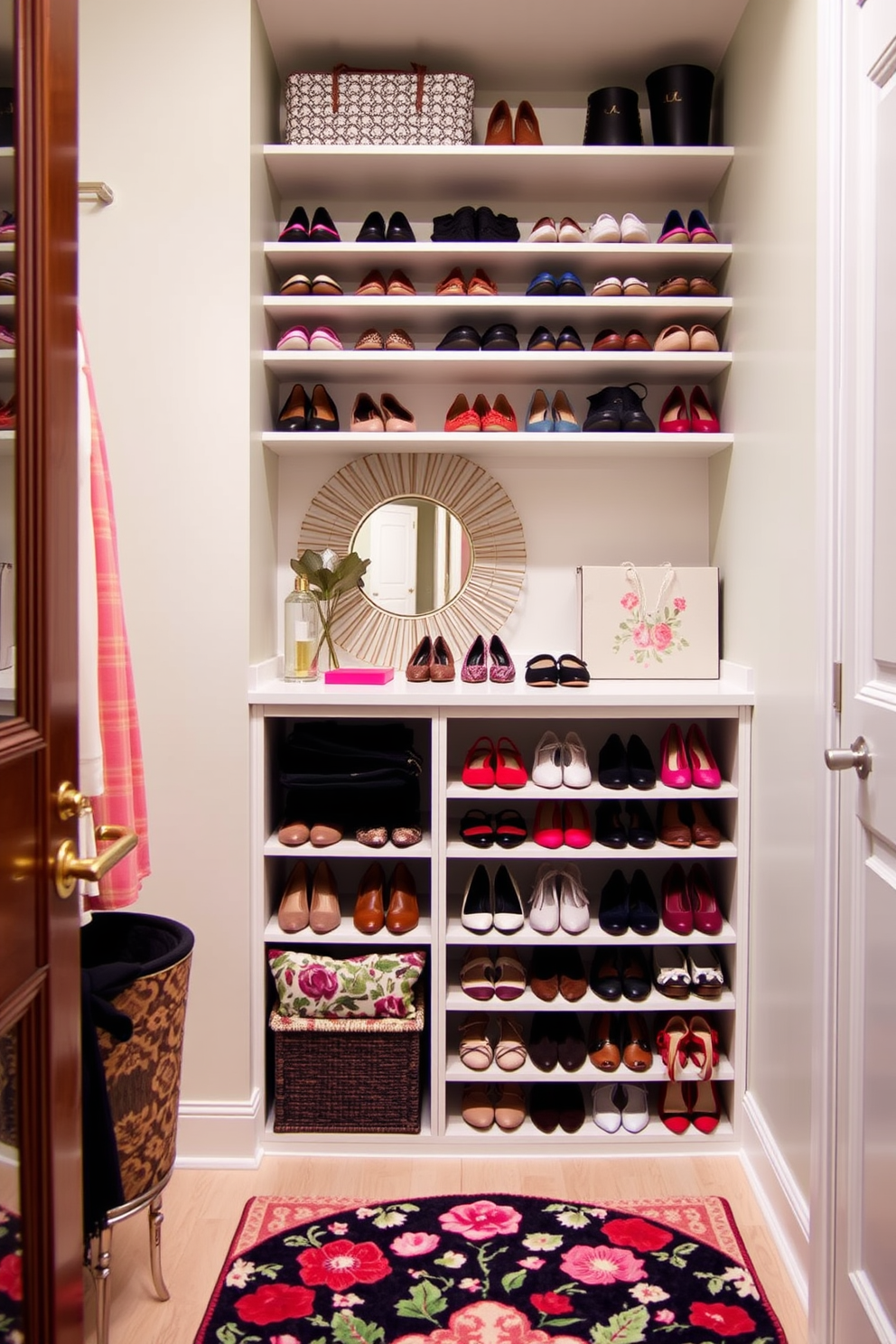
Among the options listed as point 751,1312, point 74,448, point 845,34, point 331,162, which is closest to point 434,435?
point 331,162

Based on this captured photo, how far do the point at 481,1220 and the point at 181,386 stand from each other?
1873 mm

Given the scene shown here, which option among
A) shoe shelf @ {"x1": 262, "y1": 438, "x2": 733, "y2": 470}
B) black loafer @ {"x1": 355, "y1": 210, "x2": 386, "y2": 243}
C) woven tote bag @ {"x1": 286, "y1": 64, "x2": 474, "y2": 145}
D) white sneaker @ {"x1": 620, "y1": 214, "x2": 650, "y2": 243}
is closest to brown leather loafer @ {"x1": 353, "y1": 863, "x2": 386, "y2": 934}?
shoe shelf @ {"x1": 262, "y1": 438, "x2": 733, "y2": 470}

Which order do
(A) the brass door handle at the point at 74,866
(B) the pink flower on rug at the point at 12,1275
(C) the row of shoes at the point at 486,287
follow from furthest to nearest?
1. (C) the row of shoes at the point at 486,287
2. (A) the brass door handle at the point at 74,866
3. (B) the pink flower on rug at the point at 12,1275

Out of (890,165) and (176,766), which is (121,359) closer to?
(176,766)

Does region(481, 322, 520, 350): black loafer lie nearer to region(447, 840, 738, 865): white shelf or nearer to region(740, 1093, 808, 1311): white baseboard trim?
region(447, 840, 738, 865): white shelf

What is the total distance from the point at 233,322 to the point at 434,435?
1.76ft

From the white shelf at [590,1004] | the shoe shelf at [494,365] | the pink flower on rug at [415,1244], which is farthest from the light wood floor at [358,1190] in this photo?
the shoe shelf at [494,365]

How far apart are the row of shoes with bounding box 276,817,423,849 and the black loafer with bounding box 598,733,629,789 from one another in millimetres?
461

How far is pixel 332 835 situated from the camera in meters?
2.40

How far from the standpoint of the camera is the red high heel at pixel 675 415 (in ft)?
8.52

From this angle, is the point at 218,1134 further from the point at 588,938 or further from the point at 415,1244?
the point at 588,938

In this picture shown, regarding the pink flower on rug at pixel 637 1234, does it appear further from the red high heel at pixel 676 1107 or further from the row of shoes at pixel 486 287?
the row of shoes at pixel 486 287

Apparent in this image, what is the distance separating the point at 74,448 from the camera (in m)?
1.09

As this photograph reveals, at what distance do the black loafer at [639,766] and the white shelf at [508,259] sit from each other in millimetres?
1080
